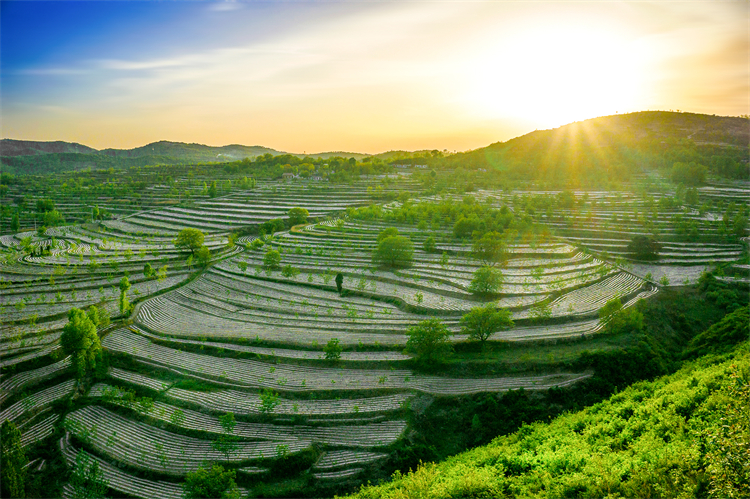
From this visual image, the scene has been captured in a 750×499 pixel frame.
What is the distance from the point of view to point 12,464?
1453 cm

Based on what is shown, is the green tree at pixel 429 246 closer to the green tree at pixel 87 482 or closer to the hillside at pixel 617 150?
the green tree at pixel 87 482

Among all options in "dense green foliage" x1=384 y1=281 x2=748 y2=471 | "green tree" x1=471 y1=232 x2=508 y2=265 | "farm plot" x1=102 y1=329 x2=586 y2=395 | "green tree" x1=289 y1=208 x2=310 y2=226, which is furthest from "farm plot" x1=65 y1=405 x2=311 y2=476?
"green tree" x1=289 y1=208 x2=310 y2=226

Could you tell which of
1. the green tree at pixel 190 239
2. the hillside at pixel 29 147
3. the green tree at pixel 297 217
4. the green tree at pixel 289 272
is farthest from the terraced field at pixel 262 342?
the hillside at pixel 29 147

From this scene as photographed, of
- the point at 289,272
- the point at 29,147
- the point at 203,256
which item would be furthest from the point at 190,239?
the point at 29,147

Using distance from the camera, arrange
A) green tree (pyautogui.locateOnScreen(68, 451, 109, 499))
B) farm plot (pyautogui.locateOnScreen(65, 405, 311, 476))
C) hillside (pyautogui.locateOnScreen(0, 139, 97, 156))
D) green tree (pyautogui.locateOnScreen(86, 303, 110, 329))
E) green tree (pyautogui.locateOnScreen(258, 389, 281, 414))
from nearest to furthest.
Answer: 1. green tree (pyautogui.locateOnScreen(68, 451, 109, 499))
2. farm plot (pyautogui.locateOnScreen(65, 405, 311, 476))
3. green tree (pyautogui.locateOnScreen(258, 389, 281, 414))
4. green tree (pyautogui.locateOnScreen(86, 303, 110, 329))
5. hillside (pyautogui.locateOnScreen(0, 139, 97, 156))

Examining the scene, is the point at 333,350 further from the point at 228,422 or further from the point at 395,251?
the point at 395,251

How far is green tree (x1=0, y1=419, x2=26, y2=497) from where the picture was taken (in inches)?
552

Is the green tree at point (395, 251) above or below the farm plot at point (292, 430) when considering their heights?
above

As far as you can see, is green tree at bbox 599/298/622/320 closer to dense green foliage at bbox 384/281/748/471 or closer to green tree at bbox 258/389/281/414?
dense green foliage at bbox 384/281/748/471

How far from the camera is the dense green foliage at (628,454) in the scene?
34.3 feet

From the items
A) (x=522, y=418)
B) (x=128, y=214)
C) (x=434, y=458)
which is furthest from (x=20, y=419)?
(x=128, y=214)

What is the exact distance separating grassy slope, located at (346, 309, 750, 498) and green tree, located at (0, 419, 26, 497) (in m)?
11.0

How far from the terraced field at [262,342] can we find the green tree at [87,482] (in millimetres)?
597

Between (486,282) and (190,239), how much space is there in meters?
26.3
